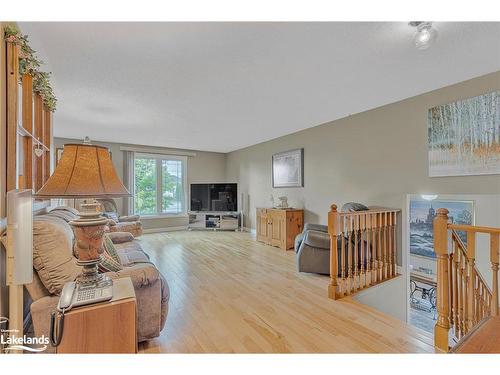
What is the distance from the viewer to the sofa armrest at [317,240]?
120 inches

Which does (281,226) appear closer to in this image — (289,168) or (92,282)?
(289,168)

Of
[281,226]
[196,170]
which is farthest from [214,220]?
[281,226]

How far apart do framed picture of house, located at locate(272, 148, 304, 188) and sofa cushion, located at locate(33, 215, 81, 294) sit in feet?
13.5

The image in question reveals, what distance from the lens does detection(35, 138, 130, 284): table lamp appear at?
1.18m

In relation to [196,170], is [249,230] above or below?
below

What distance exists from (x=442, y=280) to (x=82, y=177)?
8.00ft

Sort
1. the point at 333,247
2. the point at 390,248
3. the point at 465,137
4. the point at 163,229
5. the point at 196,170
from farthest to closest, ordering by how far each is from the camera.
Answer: the point at 196,170, the point at 163,229, the point at 390,248, the point at 465,137, the point at 333,247

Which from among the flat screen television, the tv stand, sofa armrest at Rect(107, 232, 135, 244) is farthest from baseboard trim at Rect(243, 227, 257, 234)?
sofa armrest at Rect(107, 232, 135, 244)

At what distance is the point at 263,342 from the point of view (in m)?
1.73

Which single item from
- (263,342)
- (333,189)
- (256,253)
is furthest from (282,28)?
(256,253)

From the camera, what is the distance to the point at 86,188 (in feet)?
3.94

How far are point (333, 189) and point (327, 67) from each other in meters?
2.37

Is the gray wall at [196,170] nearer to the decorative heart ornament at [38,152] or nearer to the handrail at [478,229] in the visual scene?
the decorative heart ornament at [38,152]

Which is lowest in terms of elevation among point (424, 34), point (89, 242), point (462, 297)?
point (462, 297)
